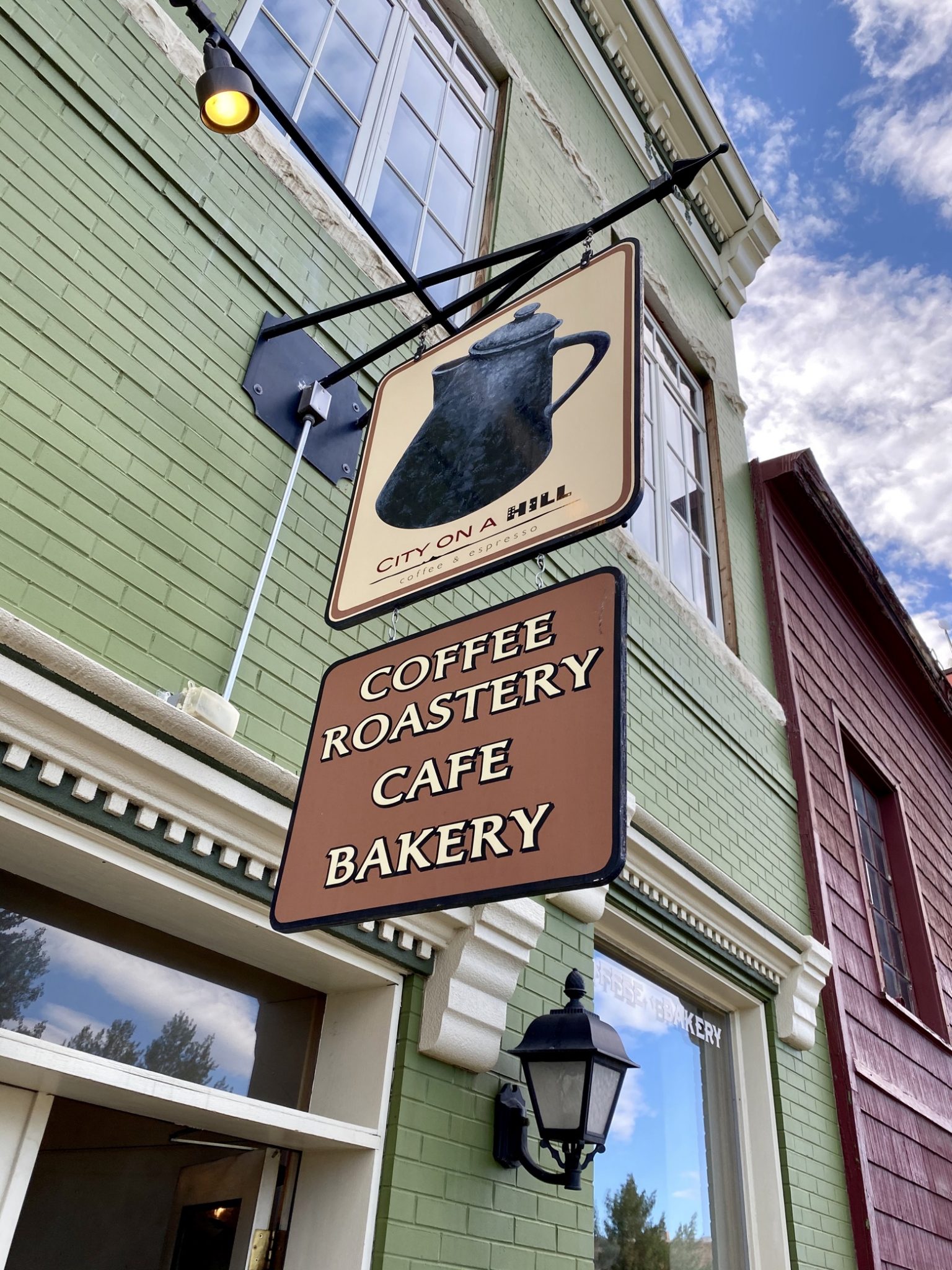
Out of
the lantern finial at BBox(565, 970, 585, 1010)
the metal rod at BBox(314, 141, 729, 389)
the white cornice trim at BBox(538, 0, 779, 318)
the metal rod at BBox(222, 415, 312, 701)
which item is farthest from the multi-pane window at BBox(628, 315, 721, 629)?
the lantern finial at BBox(565, 970, 585, 1010)

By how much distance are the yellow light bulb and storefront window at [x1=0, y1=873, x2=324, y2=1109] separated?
219 centimetres

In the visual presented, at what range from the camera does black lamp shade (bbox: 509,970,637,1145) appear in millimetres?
3111

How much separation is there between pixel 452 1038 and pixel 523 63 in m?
5.95

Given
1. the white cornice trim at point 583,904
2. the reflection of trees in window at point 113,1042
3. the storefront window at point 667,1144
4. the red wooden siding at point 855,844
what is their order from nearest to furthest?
the reflection of trees in window at point 113,1042
the white cornice trim at point 583,904
the storefront window at point 667,1144
the red wooden siding at point 855,844

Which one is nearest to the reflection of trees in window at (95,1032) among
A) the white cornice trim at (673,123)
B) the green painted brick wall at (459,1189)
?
the green painted brick wall at (459,1189)

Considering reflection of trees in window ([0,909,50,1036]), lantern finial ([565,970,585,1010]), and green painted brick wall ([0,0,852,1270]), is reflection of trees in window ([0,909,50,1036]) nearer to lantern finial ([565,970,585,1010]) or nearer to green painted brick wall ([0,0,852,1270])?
green painted brick wall ([0,0,852,1270])

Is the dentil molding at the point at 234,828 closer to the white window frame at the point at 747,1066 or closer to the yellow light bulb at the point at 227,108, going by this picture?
the white window frame at the point at 747,1066

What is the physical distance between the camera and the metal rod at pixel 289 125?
122 inches

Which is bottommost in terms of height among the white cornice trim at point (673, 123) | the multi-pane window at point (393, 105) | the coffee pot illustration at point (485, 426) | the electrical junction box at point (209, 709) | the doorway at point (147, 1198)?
the doorway at point (147, 1198)

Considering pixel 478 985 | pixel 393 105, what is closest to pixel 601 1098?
pixel 478 985

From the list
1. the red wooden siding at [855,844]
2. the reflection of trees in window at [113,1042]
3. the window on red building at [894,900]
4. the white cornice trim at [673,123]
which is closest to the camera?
the reflection of trees in window at [113,1042]

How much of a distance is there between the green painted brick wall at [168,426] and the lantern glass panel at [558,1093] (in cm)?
25

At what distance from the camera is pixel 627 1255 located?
4215 millimetres

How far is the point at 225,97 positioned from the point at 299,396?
1.09 metres
